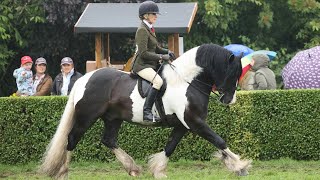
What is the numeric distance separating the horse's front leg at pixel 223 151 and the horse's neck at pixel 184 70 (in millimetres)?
651

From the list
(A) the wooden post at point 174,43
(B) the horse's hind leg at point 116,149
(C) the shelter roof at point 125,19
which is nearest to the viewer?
(B) the horse's hind leg at point 116,149

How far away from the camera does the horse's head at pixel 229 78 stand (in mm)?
9641

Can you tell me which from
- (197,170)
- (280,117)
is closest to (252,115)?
(280,117)

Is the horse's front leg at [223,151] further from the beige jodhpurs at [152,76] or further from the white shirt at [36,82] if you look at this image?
the white shirt at [36,82]

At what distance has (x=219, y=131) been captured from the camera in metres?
12.6

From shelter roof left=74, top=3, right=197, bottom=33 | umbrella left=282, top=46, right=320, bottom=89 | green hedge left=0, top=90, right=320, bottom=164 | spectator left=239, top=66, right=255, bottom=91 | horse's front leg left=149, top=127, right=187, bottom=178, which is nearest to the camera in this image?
A: horse's front leg left=149, top=127, right=187, bottom=178

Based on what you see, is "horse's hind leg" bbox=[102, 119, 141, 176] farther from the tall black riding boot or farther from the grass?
the tall black riding boot

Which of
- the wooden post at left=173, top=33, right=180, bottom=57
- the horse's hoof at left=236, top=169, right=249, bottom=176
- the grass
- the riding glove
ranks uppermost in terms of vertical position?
the riding glove

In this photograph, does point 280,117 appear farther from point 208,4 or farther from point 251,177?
point 208,4

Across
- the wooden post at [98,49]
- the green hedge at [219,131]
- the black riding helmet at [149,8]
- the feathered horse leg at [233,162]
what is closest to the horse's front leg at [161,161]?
the feathered horse leg at [233,162]

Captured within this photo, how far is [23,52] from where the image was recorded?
19.2 metres

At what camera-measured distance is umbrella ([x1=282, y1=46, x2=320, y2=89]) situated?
45.6 feet

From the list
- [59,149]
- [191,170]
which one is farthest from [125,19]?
[59,149]

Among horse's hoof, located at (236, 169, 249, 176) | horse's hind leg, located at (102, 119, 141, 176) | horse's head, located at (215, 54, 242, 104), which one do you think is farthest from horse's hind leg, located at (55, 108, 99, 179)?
horse's hoof, located at (236, 169, 249, 176)
